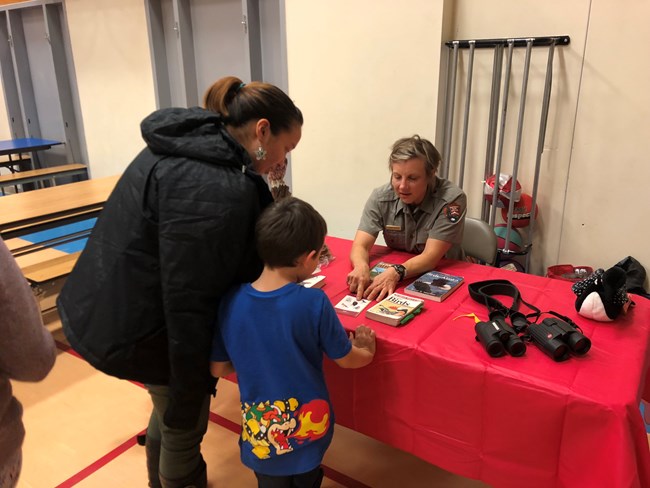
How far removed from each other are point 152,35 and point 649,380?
4497 mm

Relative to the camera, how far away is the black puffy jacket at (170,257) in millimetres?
1104

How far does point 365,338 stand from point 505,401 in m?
0.38

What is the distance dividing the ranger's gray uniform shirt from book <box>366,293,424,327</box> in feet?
1.39

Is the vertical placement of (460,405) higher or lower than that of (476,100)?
lower

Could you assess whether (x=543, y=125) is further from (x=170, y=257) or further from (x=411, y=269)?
(x=170, y=257)

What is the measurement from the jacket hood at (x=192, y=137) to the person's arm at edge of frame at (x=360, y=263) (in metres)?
0.67

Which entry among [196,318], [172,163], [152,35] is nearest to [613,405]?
[196,318]

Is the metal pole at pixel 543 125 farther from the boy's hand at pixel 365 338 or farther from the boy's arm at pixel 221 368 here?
the boy's arm at pixel 221 368

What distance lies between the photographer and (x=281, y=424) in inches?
49.3

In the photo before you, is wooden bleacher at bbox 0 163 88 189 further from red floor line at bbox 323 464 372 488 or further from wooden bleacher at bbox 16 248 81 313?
red floor line at bbox 323 464 372 488

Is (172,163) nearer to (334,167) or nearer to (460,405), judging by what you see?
(460,405)

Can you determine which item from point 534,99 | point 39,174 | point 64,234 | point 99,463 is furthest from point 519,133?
point 39,174

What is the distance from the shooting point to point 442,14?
2.90m

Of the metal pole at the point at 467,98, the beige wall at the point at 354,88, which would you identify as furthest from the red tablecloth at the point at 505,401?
the beige wall at the point at 354,88
